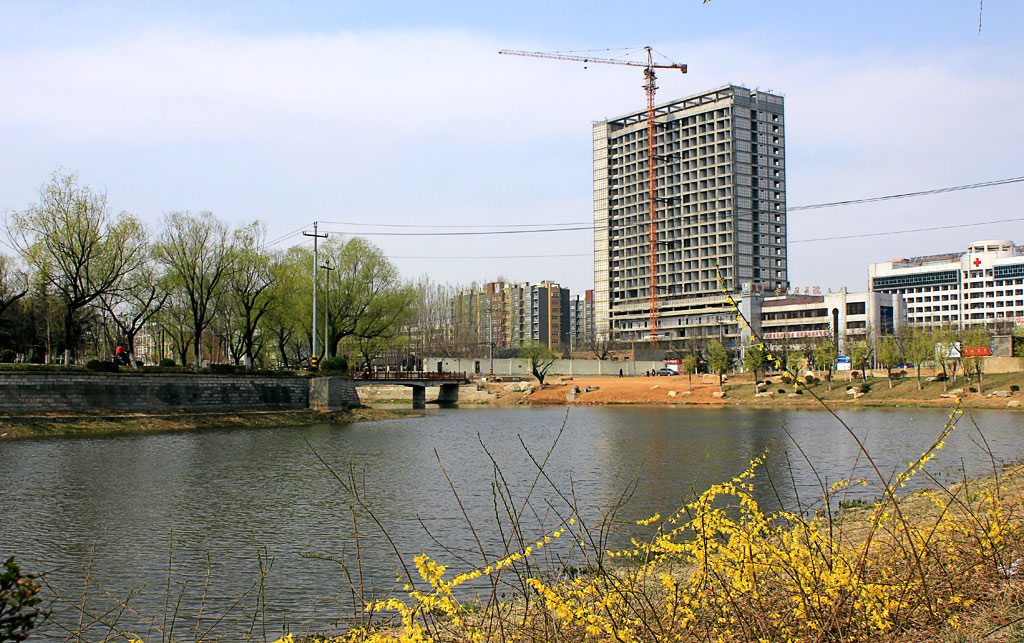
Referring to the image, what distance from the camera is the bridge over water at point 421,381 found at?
73.7m

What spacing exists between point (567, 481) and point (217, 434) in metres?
25.8

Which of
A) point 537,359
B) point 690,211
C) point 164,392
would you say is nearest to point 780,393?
point 537,359

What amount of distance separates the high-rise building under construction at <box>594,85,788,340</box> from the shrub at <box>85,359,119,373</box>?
99.3 metres

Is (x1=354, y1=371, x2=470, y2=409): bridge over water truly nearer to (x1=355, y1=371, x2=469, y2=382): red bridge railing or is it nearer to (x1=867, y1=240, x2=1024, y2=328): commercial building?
(x1=355, y1=371, x2=469, y2=382): red bridge railing

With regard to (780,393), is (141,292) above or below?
above

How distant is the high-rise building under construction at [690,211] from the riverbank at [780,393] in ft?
185

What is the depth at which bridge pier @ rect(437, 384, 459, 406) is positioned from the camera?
83.8 meters

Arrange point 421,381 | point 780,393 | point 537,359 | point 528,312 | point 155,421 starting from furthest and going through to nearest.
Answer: point 528,312 → point 537,359 → point 421,381 → point 780,393 → point 155,421

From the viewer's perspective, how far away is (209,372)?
1955 inches

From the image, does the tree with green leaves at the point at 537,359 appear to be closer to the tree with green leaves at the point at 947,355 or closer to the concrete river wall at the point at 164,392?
the concrete river wall at the point at 164,392

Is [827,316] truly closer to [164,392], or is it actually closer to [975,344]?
[975,344]

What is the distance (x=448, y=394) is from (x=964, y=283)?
118m

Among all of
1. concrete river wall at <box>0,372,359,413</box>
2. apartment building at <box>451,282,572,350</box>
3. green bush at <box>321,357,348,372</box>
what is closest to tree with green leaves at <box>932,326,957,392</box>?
green bush at <box>321,357,348,372</box>

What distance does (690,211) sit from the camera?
146 metres
